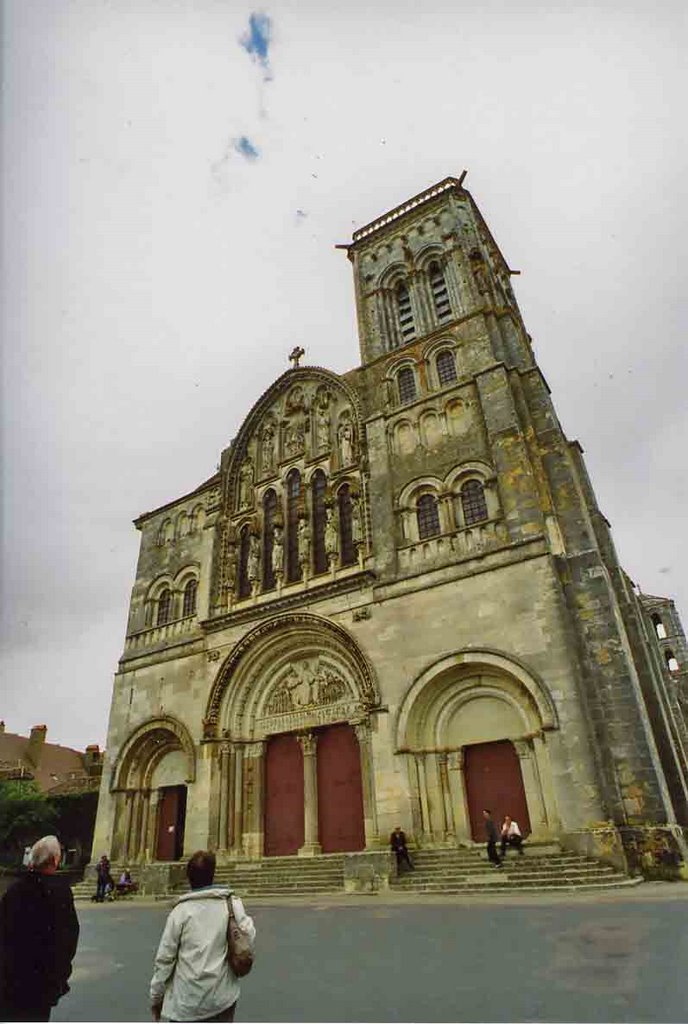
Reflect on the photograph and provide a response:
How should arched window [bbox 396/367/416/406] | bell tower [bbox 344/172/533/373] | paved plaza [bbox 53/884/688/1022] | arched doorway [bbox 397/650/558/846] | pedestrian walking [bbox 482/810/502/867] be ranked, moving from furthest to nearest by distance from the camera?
arched window [bbox 396/367/416/406] → bell tower [bbox 344/172/533/373] → arched doorway [bbox 397/650/558/846] → pedestrian walking [bbox 482/810/502/867] → paved plaza [bbox 53/884/688/1022]

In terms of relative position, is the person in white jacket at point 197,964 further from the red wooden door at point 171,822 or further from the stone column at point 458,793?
the red wooden door at point 171,822

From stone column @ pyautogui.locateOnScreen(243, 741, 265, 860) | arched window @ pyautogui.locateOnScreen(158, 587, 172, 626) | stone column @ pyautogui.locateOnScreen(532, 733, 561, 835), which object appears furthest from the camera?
arched window @ pyautogui.locateOnScreen(158, 587, 172, 626)

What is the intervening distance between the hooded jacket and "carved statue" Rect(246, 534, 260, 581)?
1817 cm

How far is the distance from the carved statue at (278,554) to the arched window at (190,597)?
13.2ft

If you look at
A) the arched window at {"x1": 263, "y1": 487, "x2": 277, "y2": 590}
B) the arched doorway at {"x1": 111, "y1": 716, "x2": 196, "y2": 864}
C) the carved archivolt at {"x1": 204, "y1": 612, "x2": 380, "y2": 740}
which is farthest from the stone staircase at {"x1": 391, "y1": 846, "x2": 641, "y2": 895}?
the arched window at {"x1": 263, "y1": 487, "x2": 277, "y2": 590}

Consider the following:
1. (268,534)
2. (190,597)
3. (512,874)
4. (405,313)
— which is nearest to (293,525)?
(268,534)

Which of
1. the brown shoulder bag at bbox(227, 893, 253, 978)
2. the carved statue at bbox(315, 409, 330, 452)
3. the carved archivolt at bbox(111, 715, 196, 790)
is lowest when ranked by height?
the brown shoulder bag at bbox(227, 893, 253, 978)

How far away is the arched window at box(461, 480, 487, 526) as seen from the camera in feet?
57.7

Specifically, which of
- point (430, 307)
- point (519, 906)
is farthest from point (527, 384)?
point (519, 906)

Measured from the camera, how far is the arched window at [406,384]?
21.7 meters

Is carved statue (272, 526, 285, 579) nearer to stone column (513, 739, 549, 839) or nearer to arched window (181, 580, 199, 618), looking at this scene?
arched window (181, 580, 199, 618)

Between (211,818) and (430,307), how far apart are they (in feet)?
64.3

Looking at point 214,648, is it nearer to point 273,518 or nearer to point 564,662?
point 273,518

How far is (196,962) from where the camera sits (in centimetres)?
315
